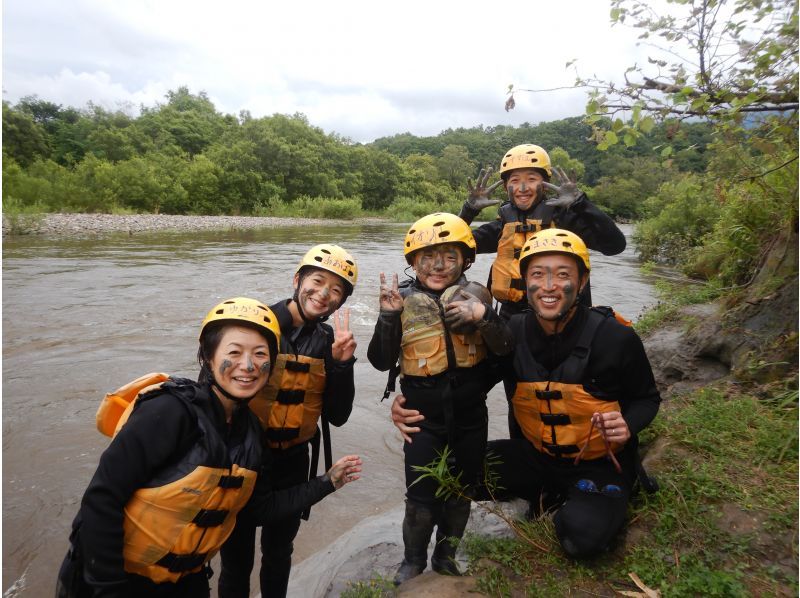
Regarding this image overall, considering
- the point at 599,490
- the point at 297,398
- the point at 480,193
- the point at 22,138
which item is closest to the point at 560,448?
the point at 599,490

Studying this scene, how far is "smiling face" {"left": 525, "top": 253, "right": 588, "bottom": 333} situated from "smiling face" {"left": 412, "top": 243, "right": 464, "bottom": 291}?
1.67 feet

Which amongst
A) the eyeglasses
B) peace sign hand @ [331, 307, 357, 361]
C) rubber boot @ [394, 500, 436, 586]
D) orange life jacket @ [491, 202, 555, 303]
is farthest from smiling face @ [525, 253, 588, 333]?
rubber boot @ [394, 500, 436, 586]

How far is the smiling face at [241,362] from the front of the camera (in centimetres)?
253

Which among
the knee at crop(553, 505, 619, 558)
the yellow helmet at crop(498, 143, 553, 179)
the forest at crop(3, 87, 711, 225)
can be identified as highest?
the forest at crop(3, 87, 711, 225)

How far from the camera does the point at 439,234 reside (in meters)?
3.19

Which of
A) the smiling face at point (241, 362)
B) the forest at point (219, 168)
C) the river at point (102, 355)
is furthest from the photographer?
the forest at point (219, 168)

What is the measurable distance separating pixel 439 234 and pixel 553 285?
0.80 m

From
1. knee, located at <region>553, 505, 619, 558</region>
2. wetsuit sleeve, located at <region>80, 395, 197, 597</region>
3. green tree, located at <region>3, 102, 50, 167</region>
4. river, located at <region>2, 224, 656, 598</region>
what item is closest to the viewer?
wetsuit sleeve, located at <region>80, 395, 197, 597</region>

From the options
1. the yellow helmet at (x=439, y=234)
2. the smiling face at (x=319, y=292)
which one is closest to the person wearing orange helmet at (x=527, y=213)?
the yellow helmet at (x=439, y=234)

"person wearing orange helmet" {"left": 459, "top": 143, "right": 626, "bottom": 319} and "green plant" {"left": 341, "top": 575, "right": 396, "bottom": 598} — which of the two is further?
"person wearing orange helmet" {"left": 459, "top": 143, "right": 626, "bottom": 319}

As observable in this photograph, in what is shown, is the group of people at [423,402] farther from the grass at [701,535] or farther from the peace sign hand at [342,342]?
the grass at [701,535]

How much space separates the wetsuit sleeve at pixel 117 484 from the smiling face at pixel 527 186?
328cm

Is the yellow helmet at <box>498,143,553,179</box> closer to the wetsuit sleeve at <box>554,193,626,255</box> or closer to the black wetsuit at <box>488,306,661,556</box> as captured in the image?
the wetsuit sleeve at <box>554,193,626,255</box>

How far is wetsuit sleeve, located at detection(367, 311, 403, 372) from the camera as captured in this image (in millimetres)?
2969
